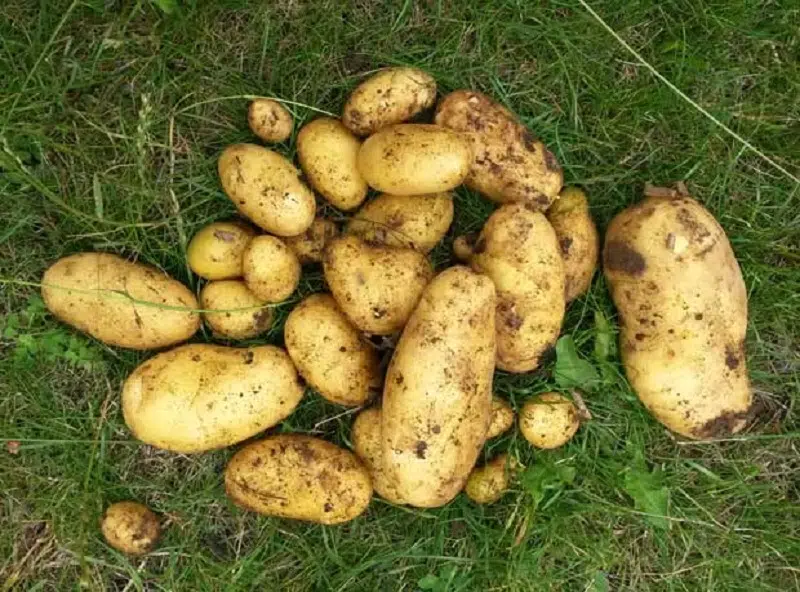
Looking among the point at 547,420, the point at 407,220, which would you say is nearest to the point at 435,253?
the point at 407,220

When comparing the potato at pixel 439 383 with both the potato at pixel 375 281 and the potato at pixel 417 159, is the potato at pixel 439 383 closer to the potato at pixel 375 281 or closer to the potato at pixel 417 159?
the potato at pixel 375 281

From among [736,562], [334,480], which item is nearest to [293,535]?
[334,480]

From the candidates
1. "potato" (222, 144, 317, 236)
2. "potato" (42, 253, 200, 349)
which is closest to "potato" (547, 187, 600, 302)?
Answer: "potato" (222, 144, 317, 236)

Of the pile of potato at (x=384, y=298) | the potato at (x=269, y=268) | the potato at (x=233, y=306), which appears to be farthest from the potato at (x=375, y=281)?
the potato at (x=233, y=306)

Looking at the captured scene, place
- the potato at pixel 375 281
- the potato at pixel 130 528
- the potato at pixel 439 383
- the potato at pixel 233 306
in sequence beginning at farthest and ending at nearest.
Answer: the potato at pixel 130 528, the potato at pixel 233 306, the potato at pixel 375 281, the potato at pixel 439 383

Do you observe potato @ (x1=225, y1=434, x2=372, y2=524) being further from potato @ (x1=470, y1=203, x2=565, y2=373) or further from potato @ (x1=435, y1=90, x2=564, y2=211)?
potato @ (x1=435, y1=90, x2=564, y2=211)

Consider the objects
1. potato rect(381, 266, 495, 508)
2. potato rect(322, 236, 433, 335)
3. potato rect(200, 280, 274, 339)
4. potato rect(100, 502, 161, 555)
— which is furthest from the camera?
potato rect(100, 502, 161, 555)
